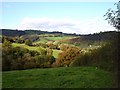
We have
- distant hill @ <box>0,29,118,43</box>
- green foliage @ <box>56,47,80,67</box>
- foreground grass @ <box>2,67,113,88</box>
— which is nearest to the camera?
distant hill @ <box>0,29,118,43</box>

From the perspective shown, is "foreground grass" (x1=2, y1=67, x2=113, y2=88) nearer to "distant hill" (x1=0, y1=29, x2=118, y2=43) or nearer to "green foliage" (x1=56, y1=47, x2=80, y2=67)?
"distant hill" (x1=0, y1=29, x2=118, y2=43)

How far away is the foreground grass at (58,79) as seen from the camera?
14250 millimetres

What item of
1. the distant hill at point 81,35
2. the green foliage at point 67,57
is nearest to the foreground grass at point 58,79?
the distant hill at point 81,35

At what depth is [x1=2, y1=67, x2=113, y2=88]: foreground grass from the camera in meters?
14.2

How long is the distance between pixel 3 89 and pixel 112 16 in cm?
728

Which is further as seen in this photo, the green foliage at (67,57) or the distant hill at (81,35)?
the green foliage at (67,57)

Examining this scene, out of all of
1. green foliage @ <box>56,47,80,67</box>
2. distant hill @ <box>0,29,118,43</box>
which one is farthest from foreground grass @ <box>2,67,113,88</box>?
green foliage @ <box>56,47,80,67</box>

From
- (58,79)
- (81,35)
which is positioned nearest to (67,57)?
(81,35)

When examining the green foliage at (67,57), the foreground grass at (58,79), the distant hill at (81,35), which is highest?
the distant hill at (81,35)

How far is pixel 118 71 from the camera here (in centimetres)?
1055

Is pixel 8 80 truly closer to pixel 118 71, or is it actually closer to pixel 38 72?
pixel 38 72

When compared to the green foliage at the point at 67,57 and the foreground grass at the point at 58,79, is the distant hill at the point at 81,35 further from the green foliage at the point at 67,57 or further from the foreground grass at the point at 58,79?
the green foliage at the point at 67,57

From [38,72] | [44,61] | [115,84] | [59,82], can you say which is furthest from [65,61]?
[115,84]

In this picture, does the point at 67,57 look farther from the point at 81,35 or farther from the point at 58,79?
the point at 58,79
